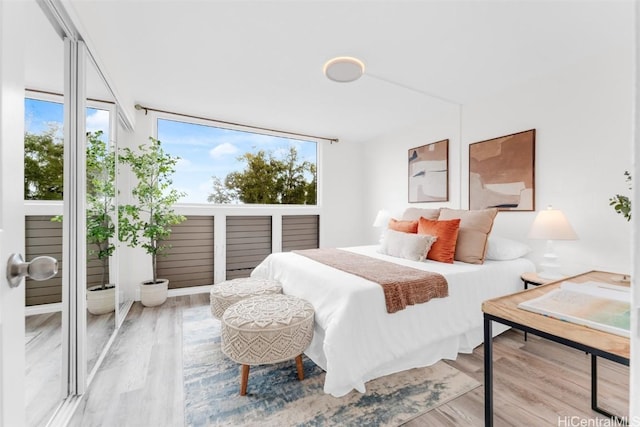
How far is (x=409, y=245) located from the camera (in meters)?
2.70

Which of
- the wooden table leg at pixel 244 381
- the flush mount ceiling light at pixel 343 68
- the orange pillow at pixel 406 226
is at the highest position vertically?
the flush mount ceiling light at pixel 343 68

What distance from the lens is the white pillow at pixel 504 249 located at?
8.64 ft

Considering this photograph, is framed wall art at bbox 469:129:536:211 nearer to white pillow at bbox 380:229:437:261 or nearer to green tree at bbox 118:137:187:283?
white pillow at bbox 380:229:437:261

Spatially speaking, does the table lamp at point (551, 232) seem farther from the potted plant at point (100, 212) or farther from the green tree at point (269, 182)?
the potted plant at point (100, 212)

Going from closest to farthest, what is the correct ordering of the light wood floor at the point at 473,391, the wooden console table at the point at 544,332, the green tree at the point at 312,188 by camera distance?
the wooden console table at the point at 544,332
the light wood floor at the point at 473,391
the green tree at the point at 312,188

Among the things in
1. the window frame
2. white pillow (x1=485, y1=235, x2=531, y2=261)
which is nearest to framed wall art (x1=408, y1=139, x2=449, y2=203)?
white pillow (x1=485, y1=235, x2=531, y2=261)

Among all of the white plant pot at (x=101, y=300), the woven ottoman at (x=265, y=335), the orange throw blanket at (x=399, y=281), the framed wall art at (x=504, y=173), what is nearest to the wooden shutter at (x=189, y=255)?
the white plant pot at (x=101, y=300)

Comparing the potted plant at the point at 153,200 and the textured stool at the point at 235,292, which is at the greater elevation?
the potted plant at the point at 153,200

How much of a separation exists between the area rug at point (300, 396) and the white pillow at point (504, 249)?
3.89 feet

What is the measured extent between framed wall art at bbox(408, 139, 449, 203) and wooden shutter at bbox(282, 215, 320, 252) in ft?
5.27

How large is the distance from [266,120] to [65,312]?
3017mm

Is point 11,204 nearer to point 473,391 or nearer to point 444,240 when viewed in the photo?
point 473,391

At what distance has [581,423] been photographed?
1.49 meters

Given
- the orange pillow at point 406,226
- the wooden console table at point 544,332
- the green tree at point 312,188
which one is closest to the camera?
the wooden console table at point 544,332
